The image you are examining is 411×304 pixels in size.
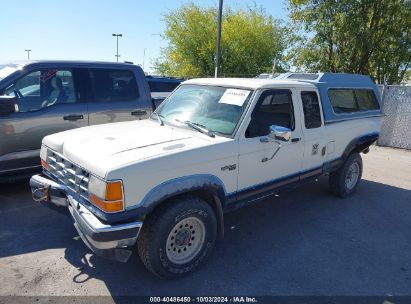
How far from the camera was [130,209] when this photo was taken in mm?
2889

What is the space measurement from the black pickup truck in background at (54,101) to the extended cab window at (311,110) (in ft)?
9.06

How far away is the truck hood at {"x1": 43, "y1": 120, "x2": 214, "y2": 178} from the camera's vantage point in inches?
118

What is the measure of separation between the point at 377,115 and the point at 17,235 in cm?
577

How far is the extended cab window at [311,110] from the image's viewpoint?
4.57 metres

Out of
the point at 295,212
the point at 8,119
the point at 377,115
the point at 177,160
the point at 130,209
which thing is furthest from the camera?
the point at 377,115

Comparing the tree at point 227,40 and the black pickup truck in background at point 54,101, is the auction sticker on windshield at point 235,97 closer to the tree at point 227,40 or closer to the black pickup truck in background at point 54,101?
the black pickup truck in background at point 54,101

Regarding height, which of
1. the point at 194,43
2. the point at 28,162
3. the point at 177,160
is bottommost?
the point at 28,162

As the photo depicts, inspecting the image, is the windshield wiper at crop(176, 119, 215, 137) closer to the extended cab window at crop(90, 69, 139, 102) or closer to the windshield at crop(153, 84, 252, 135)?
the windshield at crop(153, 84, 252, 135)

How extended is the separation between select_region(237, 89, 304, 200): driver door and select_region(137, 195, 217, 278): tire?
1.94 feet

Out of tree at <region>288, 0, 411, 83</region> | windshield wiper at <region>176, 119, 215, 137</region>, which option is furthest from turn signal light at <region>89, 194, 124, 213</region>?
tree at <region>288, 0, 411, 83</region>

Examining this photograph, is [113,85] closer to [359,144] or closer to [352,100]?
[352,100]

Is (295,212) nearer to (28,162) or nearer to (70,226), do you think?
(70,226)

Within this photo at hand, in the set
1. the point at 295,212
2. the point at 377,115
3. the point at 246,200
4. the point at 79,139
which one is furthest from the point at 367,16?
the point at 79,139

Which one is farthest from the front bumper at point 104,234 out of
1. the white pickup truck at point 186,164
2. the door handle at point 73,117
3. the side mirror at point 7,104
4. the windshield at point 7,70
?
the windshield at point 7,70
